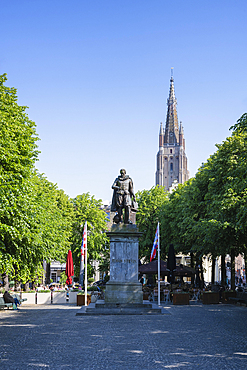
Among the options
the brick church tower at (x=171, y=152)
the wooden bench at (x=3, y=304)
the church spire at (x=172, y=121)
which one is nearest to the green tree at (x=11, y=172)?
the wooden bench at (x=3, y=304)

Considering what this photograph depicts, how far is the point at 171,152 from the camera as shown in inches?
6580

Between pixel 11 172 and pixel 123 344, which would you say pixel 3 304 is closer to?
pixel 11 172

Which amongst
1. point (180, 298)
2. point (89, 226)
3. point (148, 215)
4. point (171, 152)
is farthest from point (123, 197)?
point (171, 152)

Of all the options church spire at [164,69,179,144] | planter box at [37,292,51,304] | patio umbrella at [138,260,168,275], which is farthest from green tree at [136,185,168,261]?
church spire at [164,69,179,144]

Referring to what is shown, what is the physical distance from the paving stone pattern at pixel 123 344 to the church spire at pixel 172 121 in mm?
157084

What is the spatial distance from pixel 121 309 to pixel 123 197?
17.1 feet

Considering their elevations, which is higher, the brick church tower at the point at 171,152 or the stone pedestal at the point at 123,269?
the brick church tower at the point at 171,152

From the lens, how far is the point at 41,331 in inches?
514

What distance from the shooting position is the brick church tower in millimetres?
160125

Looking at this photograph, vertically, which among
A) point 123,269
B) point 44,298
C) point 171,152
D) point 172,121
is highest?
point 172,121

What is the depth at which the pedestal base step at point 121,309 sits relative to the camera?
17.7 meters

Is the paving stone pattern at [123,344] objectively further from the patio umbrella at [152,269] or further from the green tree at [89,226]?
the green tree at [89,226]

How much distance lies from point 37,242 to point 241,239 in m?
A: 13.2

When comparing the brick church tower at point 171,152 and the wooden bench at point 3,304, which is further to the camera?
the brick church tower at point 171,152
